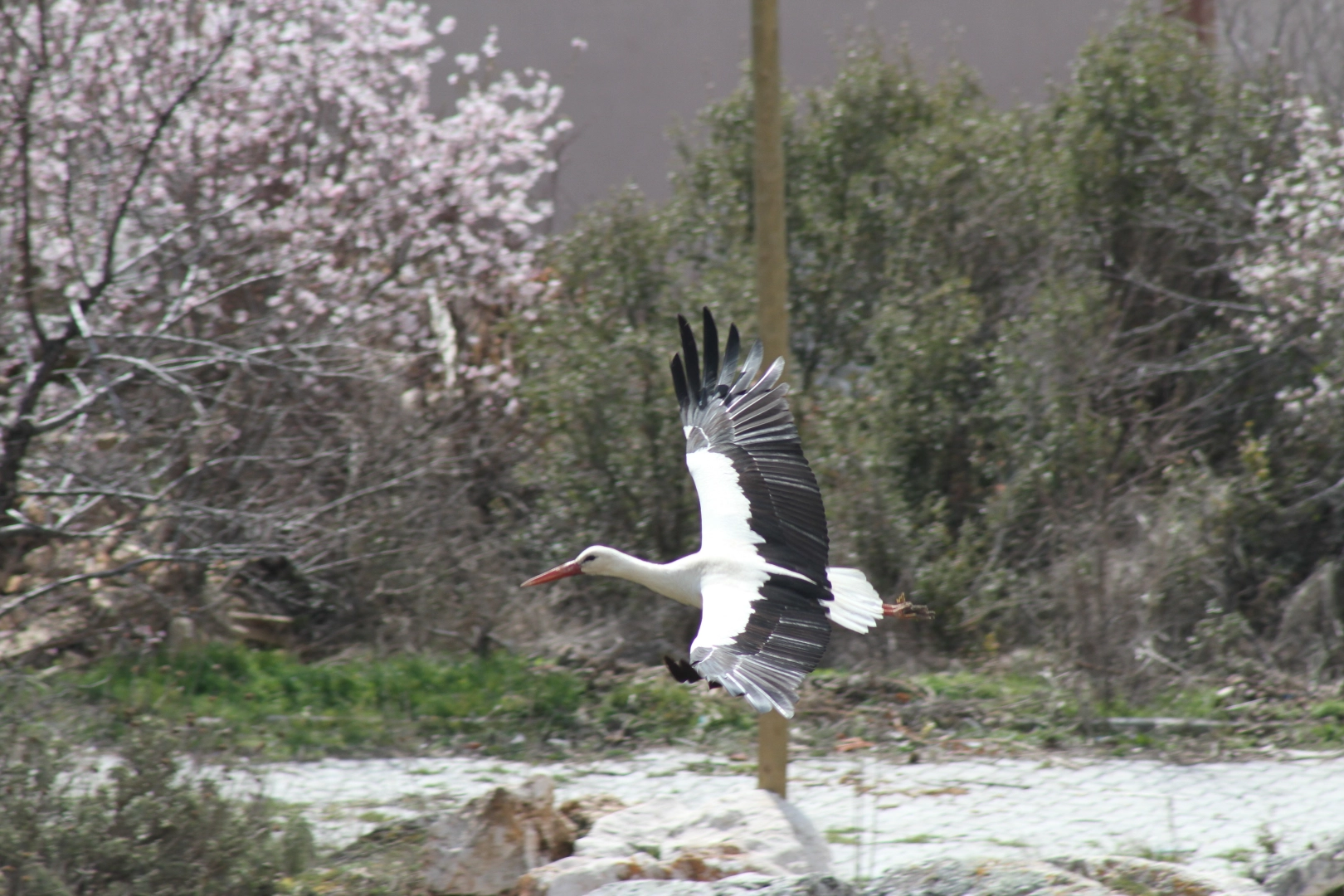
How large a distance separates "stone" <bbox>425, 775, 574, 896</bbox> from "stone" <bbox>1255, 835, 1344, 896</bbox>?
241 cm

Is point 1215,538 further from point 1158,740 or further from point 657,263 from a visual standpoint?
point 657,263

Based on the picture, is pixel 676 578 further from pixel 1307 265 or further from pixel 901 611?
pixel 1307 265

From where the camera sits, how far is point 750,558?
404 centimetres

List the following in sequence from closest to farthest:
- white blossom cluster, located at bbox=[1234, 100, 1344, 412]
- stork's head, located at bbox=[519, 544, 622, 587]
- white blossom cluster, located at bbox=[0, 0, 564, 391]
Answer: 1. stork's head, located at bbox=[519, 544, 622, 587]
2. white blossom cluster, located at bbox=[0, 0, 564, 391]
3. white blossom cluster, located at bbox=[1234, 100, 1344, 412]

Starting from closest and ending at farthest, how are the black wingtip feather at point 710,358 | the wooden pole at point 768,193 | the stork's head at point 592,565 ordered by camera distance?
the stork's head at point 592,565
the black wingtip feather at point 710,358
the wooden pole at point 768,193

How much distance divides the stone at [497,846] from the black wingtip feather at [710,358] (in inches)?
64.1

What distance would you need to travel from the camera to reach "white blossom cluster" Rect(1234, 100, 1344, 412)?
812 centimetres

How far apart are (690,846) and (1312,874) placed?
6.70ft

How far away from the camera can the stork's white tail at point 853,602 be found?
4115mm

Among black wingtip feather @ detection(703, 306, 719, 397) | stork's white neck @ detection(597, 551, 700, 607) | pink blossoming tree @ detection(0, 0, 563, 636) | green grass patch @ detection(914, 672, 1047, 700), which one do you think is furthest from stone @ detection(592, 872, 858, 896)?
green grass patch @ detection(914, 672, 1047, 700)

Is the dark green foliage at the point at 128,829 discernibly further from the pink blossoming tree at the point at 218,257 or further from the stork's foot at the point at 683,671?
the stork's foot at the point at 683,671

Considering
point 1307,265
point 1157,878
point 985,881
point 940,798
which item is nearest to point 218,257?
point 940,798

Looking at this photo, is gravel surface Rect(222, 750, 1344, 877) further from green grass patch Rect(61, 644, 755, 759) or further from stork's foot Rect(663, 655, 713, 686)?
stork's foot Rect(663, 655, 713, 686)

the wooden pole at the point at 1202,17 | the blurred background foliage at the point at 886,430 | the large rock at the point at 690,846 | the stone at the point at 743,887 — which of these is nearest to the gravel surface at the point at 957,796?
the large rock at the point at 690,846
